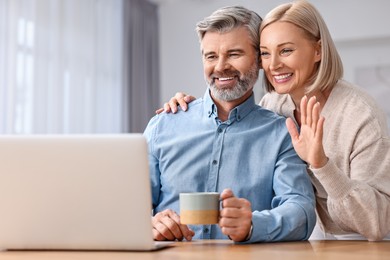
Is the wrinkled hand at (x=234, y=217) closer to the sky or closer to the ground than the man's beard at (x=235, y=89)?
closer to the ground

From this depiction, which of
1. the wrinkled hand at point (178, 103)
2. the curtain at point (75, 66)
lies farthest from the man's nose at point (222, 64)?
the curtain at point (75, 66)

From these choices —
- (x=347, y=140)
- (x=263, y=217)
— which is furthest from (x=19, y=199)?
(x=347, y=140)

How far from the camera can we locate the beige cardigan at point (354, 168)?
6.36ft

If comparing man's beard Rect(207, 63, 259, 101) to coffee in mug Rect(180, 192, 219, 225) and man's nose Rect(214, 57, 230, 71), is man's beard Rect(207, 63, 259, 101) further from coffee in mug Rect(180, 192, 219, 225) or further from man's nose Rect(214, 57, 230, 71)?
coffee in mug Rect(180, 192, 219, 225)

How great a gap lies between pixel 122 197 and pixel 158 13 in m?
5.20

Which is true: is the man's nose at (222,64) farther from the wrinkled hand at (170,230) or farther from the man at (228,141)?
the wrinkled hand at (170,230)

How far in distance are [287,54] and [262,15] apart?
3804mm

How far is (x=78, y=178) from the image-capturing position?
152 centimetres

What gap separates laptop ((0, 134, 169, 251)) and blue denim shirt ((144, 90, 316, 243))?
60cm

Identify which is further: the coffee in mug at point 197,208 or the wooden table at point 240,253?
the coffee in mug at point 197,208

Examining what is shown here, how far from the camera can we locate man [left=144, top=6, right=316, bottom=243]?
2.10 metres

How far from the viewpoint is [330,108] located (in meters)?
2.20

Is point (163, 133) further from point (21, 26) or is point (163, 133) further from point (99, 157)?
point (21, 26)

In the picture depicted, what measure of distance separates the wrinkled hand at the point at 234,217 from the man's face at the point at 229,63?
55cm
